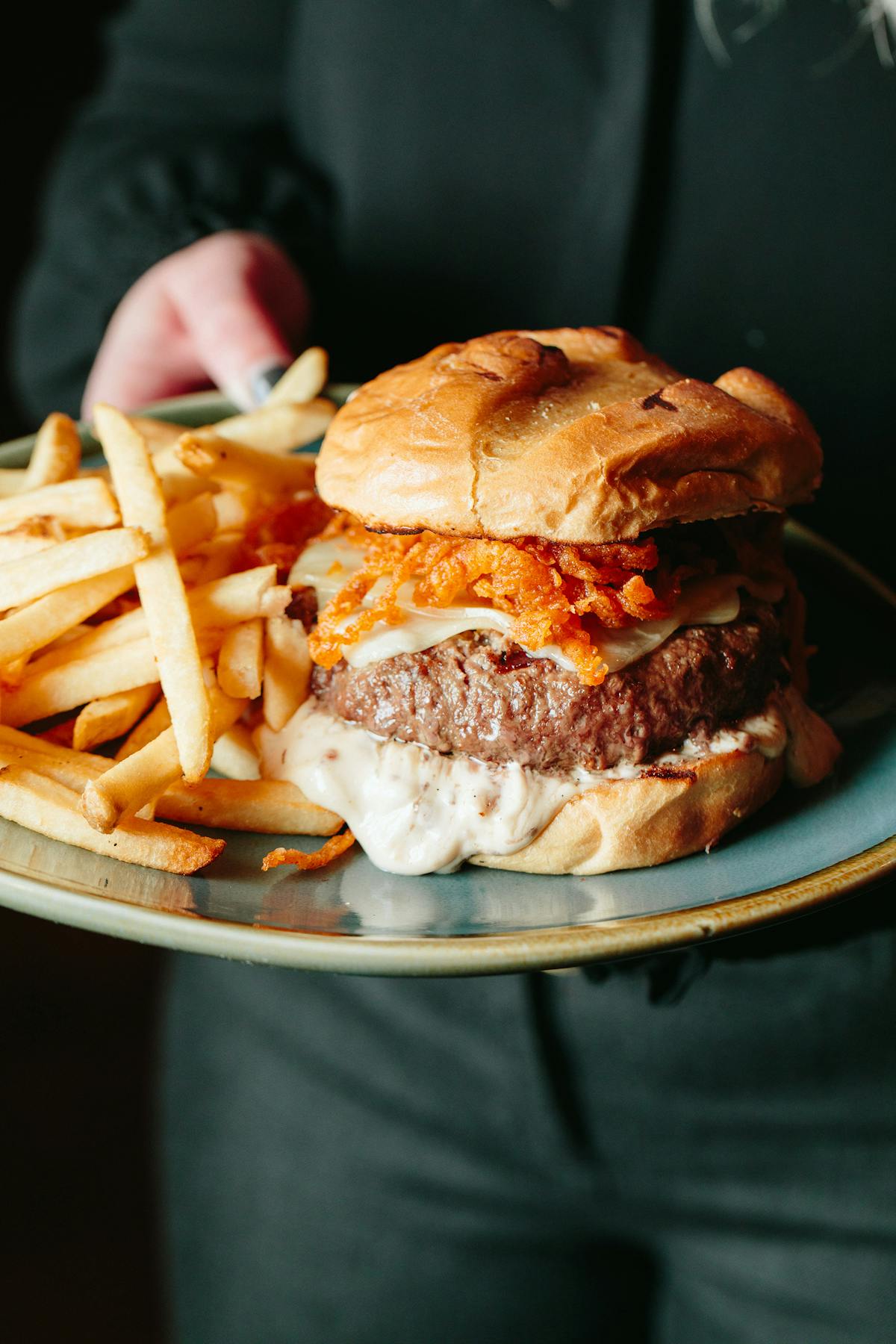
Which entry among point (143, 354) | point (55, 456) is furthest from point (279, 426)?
point (143, 354)

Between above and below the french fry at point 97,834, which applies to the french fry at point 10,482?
above

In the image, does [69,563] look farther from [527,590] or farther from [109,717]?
[527,590]

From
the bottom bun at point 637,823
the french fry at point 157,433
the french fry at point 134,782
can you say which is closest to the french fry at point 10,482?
the french fry at point 157,433

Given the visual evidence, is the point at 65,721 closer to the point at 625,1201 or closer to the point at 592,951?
the point at 592,951

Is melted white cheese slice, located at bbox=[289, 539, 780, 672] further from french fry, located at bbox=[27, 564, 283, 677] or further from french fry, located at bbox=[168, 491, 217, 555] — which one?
french fry, located at bbox=[168, 491, 217, 555]

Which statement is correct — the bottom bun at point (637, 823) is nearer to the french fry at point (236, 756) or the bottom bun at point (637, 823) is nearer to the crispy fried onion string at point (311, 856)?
the crispy fried onion string at point (311, 856)

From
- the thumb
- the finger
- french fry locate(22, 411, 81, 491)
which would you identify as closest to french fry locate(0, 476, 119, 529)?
french fry locate(22, 411, 81, 491)

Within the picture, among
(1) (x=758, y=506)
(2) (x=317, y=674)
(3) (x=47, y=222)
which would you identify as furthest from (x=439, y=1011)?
(3) (x=47, y=222)
